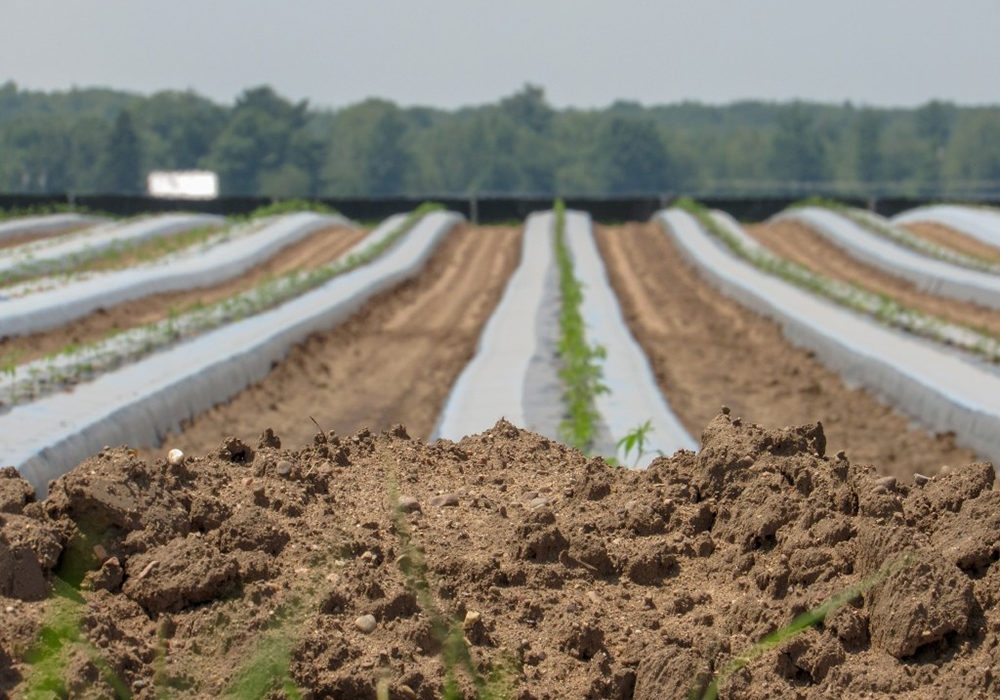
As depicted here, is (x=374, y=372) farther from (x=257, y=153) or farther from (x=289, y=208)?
(x=257, y=153)

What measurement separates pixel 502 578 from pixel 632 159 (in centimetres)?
9027

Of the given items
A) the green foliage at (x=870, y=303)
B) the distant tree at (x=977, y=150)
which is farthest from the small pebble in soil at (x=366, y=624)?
the distant tree at (x=977, y=150)

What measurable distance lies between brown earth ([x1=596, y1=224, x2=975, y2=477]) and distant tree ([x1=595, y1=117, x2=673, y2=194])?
Result: 7035 cm

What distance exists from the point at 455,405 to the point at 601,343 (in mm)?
4036

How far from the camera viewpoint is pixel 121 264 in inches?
862

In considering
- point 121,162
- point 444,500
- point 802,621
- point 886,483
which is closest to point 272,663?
point 444,500

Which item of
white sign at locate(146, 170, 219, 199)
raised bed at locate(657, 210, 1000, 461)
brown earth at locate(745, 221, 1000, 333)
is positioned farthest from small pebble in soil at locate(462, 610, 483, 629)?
white sign at locate(146, 170, 219, 199)

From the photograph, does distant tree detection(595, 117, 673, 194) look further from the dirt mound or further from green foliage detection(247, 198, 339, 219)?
the dirt mound

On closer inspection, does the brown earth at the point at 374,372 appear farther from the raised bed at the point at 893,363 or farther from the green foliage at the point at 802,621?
the green foliage at the point at 802,621

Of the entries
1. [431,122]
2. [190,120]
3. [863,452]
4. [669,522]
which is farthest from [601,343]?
[431,122]

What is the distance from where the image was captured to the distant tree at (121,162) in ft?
240

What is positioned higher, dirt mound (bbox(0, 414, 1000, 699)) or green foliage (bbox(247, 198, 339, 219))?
dirt mound (bbox(0, 414, 1000, 699))

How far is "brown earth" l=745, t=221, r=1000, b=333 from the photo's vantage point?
17531 mm

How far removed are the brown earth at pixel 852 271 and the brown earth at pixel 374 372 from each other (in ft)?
20.5
